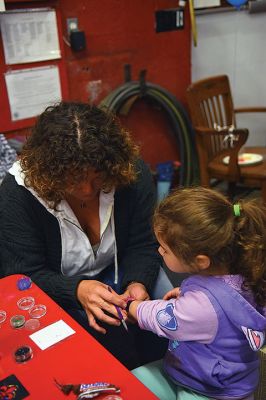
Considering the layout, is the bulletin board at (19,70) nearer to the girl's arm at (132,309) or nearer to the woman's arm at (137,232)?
the woman's arm at (137,232)

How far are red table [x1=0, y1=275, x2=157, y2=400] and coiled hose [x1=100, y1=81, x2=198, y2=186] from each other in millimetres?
2083

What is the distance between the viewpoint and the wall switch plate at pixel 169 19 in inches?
126

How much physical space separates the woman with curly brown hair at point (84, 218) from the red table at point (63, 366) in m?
0.26

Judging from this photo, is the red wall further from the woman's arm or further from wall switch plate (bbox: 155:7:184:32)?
the woman's arm

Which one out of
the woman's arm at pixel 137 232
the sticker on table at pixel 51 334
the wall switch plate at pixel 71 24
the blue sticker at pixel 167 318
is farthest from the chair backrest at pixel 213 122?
the sticker on table at pixel 51 334

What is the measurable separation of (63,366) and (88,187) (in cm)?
55

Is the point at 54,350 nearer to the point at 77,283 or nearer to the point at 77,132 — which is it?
the point at 77,283

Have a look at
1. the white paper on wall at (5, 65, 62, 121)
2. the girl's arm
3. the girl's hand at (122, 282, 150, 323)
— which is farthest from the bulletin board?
the girl's arm

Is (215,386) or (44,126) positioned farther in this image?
(44,126)

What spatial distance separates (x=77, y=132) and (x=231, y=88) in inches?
98.8

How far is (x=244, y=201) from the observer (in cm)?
108

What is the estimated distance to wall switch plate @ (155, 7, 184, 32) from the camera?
3195 millimetres

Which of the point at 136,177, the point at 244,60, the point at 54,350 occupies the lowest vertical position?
the point at 54,350

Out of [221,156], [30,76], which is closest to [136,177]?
[30,76]
